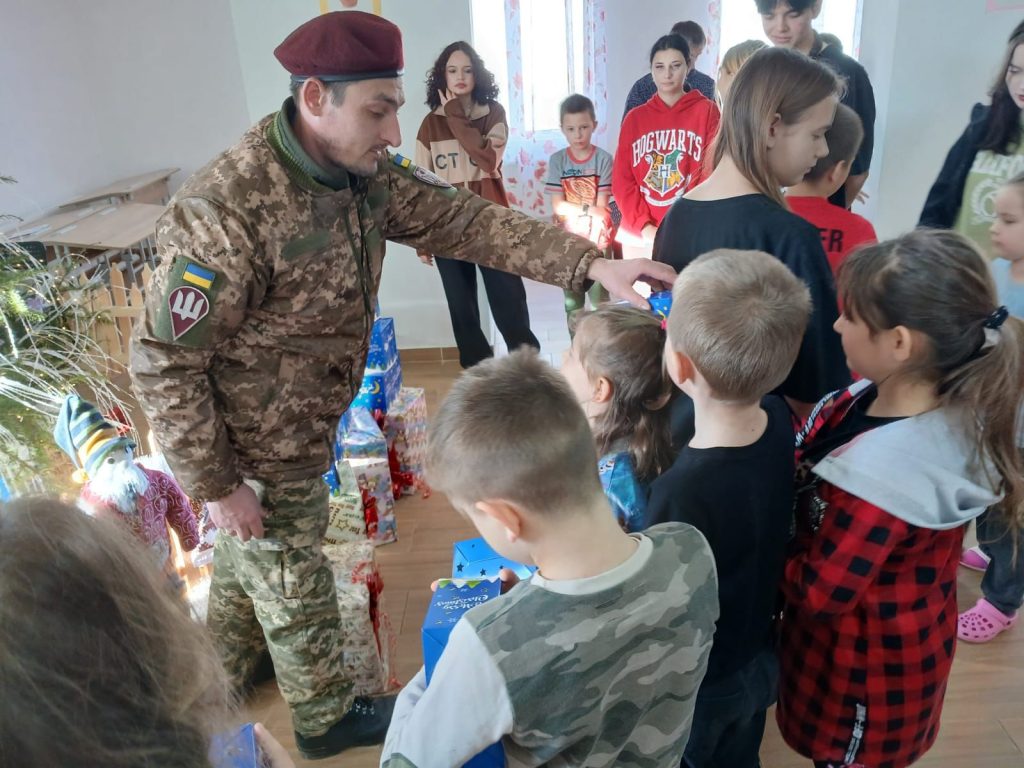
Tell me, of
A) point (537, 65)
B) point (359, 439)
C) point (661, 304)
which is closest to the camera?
point (661, 304)

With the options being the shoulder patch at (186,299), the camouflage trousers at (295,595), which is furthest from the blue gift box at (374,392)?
the shoulder patch at (186,299)

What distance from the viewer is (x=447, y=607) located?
155cm

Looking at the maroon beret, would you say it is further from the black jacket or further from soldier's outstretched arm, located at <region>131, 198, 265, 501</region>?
the black jacket

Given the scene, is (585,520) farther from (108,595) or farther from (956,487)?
(956,487)

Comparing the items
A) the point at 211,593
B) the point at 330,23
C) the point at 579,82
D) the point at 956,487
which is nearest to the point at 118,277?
the point at 211,593

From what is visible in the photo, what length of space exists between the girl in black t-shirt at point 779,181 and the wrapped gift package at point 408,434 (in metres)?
1.64

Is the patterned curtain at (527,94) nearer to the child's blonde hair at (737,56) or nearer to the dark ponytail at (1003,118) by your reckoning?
the child's blonde hair at (737,56)

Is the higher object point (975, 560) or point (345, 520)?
point (345, 520)

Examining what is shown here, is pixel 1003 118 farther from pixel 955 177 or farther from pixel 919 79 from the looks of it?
pixel 919 79

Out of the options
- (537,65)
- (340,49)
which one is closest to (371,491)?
(340,49)

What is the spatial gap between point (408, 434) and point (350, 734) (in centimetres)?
132

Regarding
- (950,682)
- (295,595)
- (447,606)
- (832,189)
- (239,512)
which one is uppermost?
(832,189)

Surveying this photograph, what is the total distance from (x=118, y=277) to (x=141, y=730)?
2650 millimetres

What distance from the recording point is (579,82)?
5.86 m
